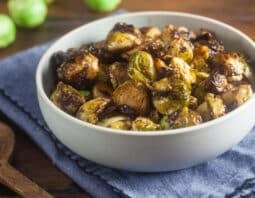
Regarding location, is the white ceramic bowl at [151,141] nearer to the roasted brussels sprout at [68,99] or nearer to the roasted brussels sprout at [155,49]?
the roasted brussels sprout at [68,99]

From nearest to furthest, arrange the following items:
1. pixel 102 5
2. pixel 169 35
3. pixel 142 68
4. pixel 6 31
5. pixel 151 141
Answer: pixel 151 141 → pixel 142 68 → pixel 169 35 → pixel 6 31 → pixel 102 5

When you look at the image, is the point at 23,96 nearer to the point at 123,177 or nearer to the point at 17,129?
the point at 17,129

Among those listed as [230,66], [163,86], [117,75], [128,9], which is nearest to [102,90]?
[117,75]

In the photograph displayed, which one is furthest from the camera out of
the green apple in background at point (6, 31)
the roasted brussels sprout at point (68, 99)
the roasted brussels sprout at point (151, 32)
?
the green apple in background at point (6, 31)

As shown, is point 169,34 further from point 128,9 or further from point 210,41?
point 128,9

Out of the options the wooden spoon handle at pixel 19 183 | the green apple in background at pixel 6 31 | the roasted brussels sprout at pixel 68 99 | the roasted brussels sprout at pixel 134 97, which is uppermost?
the roasted brussels sprout at pixel 134 97

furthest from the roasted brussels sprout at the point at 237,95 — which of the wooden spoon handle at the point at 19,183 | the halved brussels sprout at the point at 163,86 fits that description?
the wooden spoon handle at the point at 19,183
